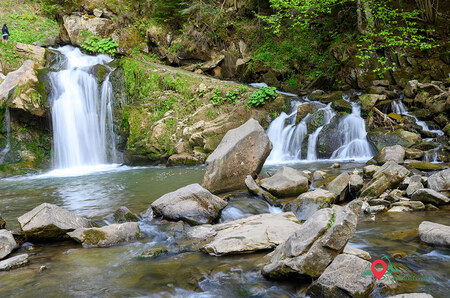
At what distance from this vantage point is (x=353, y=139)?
12227 millimetres

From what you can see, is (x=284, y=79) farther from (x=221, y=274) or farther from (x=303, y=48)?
(x=221, y=274)

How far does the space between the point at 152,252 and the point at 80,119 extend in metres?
12.0

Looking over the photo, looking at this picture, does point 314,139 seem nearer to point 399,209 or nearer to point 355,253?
point 399,209

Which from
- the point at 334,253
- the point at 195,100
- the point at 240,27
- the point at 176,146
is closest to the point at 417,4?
the point at 240,27

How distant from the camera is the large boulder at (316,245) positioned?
3074 millimetres

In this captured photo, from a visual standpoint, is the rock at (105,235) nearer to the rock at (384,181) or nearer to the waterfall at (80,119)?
the rock at (384,181)

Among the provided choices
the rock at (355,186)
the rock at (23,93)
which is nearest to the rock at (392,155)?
the rock at (355,186)

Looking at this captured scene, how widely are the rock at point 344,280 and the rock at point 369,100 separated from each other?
36.2 feet

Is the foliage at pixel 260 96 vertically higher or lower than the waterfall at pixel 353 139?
higher

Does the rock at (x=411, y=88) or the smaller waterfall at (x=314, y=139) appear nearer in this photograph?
the smaller waterfall at (x=314, y=139)

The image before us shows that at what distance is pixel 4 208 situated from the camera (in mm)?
7441

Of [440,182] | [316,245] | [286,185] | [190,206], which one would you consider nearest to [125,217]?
[190,206]

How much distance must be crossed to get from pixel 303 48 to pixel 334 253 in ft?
53.9

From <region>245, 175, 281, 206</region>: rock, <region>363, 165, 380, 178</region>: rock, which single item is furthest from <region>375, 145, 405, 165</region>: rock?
<region>245, 175, 281, 206</region>: rock
